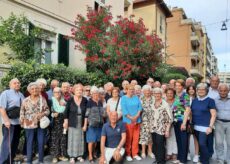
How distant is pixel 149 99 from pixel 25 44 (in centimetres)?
458

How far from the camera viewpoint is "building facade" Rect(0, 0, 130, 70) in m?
9.14

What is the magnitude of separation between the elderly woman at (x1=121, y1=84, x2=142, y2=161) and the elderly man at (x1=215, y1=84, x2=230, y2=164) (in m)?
1.92

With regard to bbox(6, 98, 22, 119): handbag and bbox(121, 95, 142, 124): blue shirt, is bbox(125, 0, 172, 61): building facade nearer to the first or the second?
bbox(121, 95, 142, 124): blue shirt

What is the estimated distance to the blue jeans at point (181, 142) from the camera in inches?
220

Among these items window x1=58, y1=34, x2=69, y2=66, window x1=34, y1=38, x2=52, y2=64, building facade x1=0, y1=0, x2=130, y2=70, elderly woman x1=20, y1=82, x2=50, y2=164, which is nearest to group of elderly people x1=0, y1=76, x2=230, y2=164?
elderly woman x1=20, y1=82, x2=50, y2=164

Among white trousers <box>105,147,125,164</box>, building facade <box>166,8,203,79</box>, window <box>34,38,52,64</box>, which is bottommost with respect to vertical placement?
white trousers <box>105,147,125,164</box>

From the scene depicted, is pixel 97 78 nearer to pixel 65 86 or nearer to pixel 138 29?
pixel 138 29

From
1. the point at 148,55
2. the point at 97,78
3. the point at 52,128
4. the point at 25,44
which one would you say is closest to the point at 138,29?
the point at 148,55

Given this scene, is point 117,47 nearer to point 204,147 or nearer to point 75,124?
point 75,124

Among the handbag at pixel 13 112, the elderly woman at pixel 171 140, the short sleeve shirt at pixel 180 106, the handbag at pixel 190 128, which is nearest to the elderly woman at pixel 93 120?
the handbag at pixel 13 112

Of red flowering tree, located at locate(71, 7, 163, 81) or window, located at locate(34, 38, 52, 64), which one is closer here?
window, located at locate(34, 38, 52, 64)

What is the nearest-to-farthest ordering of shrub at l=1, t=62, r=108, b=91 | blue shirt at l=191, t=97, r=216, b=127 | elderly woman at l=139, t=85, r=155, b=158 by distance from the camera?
blue shirt at l=191, t=97, r=216, b=127
elderly woman at l=139, t=85, r=155, b=158
shrub at l=1, t=62, r=108, b=91

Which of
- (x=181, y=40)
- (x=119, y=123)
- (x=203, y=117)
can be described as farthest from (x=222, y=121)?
(x=181, y=40)

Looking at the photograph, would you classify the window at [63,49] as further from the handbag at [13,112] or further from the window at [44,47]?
the handbag at [13,112]
